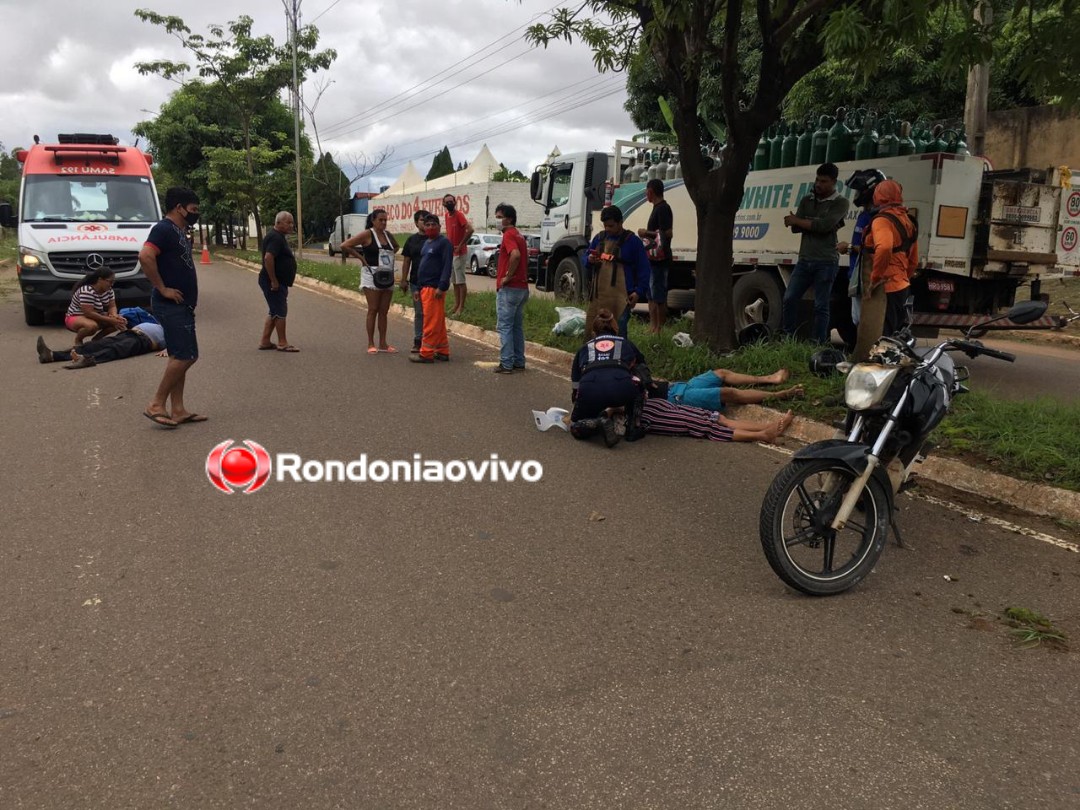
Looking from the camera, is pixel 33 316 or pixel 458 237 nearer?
pixel 33 316

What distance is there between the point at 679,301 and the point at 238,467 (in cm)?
849

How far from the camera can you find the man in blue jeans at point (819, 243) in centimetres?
832

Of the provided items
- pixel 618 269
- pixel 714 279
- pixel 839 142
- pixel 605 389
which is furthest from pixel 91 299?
pixel 839 142

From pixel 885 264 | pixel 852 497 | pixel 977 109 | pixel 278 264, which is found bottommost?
pixel 852 497

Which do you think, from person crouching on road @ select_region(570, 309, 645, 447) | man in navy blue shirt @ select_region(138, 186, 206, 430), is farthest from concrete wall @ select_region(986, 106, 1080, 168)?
man in navy blue shirt @ select_region(138, 186, 206, 430)

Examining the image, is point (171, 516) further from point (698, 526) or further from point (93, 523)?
point (698, 526)

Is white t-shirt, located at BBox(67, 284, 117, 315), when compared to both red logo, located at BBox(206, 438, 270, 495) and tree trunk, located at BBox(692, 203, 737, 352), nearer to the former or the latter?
red logo, located at BBox(206, 438, 270, 495)

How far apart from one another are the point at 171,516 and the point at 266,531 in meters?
0.63

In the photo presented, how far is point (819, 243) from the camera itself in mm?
8531

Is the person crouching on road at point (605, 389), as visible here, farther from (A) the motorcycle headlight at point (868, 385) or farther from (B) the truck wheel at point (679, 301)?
(B) the truck wheel at point (679, 301)

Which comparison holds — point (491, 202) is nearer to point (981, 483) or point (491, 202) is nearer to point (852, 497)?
point (981, 483)

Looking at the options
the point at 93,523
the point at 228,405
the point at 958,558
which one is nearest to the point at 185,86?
the point at 228,405

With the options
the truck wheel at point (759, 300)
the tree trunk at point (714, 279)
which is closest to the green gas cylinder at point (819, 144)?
the truck wheel at point (759, 300)

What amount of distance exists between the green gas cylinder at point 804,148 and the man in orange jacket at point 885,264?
3.53 metres
